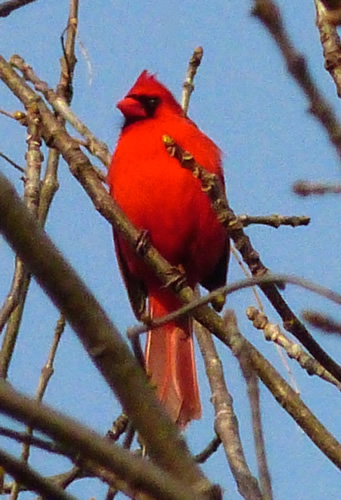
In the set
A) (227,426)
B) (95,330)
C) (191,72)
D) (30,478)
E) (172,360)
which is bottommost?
(30,478)

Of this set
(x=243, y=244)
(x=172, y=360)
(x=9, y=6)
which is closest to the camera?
(x=9, y=6)

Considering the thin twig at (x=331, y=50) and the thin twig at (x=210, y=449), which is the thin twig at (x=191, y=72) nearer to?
the thin twig at (x=210, y=449)

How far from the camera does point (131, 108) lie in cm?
402

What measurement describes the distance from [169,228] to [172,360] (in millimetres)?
498

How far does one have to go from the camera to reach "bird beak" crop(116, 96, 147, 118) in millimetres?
4000

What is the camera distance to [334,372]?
1.95 meters

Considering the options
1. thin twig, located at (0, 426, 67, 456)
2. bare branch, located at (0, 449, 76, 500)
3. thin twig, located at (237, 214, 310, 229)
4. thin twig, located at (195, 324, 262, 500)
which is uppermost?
thin twig, located at (237, 214, 310, 229)

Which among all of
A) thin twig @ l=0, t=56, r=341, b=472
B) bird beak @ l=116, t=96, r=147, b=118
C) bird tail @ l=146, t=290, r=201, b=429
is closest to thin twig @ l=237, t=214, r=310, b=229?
thin twig @ l=0, t=56, r=341, b=472

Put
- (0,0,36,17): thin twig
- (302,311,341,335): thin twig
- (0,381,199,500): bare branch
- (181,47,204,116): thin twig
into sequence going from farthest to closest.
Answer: (181,47,204,116): thin twig, (0,0,36,17): thin twig, (302,311,341,335): thin twig, (0,381,199,500): bare branch

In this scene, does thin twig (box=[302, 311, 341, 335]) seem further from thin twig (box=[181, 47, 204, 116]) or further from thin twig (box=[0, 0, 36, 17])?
thin twig (box=[181, 47, 204, 116])

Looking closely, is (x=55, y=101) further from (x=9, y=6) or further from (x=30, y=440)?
(x=30, y=440)

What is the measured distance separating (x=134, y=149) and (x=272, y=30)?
262 cm

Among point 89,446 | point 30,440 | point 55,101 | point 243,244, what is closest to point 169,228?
point 55,101

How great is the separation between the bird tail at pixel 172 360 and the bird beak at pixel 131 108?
0.74 metres
